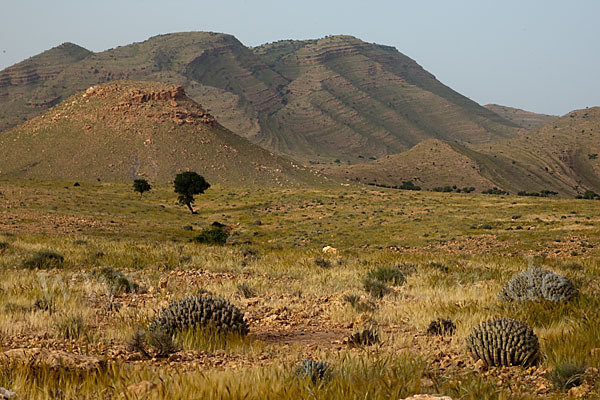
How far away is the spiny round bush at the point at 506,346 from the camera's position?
4879mm

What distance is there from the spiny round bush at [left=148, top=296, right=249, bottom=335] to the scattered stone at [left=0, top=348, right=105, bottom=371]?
56.8 inches

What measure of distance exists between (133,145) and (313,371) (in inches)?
3952

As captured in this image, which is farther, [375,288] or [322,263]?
[322,263]

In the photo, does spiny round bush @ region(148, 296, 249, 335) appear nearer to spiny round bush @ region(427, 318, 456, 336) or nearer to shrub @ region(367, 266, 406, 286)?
spiny round bush @ region(427, 318, 456, 336)

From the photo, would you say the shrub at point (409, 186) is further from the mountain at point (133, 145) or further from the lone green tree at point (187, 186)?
the lone green tree at point (187, 186)

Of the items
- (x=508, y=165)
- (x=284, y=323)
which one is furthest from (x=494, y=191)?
(x=284, y=323)

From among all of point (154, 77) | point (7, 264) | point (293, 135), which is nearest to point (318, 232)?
point (7, 264)

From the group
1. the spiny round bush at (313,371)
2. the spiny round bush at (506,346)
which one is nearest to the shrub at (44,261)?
the spiny round bush at (313,371)

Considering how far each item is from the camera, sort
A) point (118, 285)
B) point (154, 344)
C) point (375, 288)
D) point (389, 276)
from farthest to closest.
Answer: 1. point (389, 276)
2. point (375, 288)
3. point (118, 285)
4. point (154, 344)

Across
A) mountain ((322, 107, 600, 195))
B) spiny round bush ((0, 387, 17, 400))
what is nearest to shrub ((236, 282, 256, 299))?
spiny round bush ((0, 387, 17, 400))

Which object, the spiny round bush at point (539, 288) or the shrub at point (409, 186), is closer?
the spiny round bush at point (539, 288)

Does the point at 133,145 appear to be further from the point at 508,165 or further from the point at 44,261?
the point at 44,261

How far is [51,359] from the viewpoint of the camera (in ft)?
13.3

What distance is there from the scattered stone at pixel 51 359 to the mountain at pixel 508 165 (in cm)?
11124
